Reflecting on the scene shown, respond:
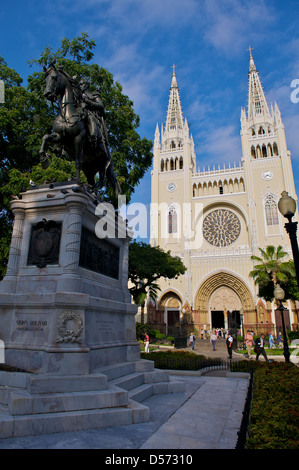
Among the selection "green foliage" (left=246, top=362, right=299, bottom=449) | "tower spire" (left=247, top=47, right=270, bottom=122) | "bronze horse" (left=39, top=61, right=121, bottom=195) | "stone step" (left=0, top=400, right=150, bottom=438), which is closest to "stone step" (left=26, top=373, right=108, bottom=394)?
"stone step" (left=0, top=400, right=150, bottom=438)

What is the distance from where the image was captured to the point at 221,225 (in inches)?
1681

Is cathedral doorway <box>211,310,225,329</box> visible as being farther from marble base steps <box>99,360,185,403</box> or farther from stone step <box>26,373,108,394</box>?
stone step <box>26,373,108,394</box>

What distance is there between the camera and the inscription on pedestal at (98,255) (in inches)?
226

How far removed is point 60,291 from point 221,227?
129 feet

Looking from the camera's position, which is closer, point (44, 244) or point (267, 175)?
point (44, 244)

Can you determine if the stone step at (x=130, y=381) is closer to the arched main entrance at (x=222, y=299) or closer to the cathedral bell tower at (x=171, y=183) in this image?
the arched main entrance at (x=222, y=299)

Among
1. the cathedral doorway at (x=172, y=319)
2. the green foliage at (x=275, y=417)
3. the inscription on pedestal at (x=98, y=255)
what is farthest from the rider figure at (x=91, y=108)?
the cathedral doorway at (x=172, y=319)

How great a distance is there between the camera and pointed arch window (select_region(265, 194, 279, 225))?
39.1m

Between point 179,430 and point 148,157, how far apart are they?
14174 mm

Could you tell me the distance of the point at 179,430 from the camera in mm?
3926

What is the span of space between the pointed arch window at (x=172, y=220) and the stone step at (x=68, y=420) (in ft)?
125

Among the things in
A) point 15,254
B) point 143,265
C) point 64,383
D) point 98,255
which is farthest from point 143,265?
point 64,383

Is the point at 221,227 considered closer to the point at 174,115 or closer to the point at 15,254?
the point at 174,115
